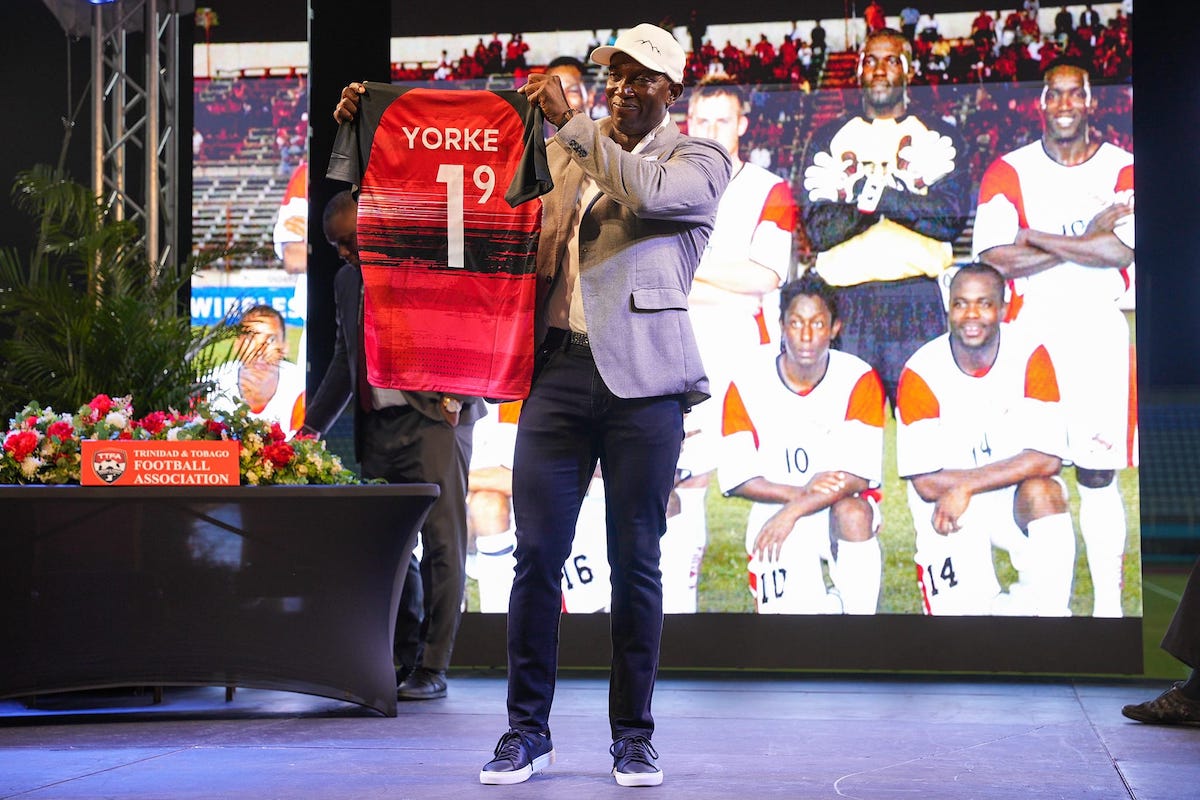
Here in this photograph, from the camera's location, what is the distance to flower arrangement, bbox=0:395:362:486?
147 inches

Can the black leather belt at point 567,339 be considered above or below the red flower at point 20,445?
above

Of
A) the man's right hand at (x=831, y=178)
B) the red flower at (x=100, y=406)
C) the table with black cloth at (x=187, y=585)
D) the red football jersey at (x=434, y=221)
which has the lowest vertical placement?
the table with black cloth at (x=187, y=585)

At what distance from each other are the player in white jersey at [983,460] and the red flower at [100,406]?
9.15ft

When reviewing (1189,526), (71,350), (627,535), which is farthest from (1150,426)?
(71,350)

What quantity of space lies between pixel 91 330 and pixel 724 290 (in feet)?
7.41

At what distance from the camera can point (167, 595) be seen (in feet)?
12.2

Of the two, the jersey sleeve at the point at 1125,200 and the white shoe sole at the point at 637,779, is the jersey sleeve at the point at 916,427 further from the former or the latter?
the white shoe sole at the point at 637,779

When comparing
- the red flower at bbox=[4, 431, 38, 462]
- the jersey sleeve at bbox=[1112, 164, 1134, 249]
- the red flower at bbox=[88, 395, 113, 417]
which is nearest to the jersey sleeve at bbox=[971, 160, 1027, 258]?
the jersey sleeve at bbox=[1112, 164, 1134, 249]

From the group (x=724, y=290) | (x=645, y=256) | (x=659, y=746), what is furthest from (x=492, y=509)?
(x=645, y=256)

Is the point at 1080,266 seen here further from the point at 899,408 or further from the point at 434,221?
the point at 434,221

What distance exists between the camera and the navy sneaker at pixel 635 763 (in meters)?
2.71

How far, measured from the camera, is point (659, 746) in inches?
132

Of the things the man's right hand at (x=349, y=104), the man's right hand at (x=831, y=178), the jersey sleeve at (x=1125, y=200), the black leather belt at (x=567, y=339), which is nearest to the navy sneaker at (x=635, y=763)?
the black leather belt at (x=567, y=339)

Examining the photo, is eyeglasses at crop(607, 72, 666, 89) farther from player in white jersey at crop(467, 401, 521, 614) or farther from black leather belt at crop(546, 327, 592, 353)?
player in white jersey at crop(467, 401, 521, 614)
